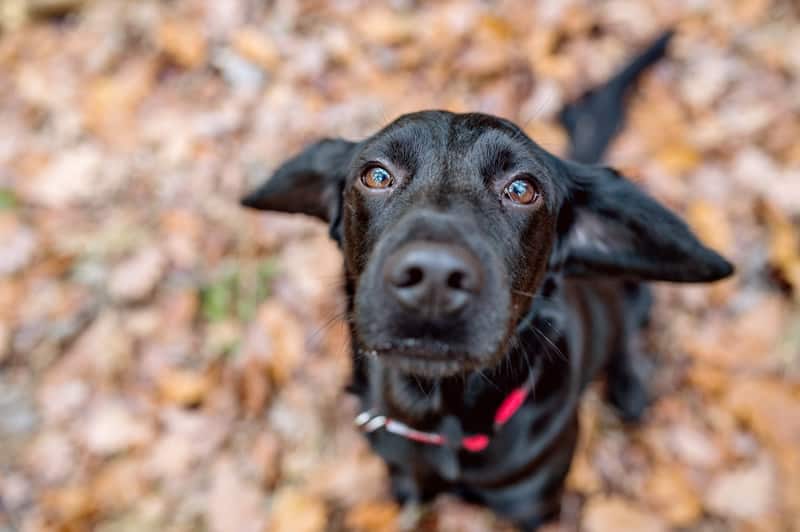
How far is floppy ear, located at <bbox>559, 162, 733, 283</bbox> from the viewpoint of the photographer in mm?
1851

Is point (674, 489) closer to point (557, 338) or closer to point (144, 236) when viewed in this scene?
point (557, 338)

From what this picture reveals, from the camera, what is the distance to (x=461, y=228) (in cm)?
155

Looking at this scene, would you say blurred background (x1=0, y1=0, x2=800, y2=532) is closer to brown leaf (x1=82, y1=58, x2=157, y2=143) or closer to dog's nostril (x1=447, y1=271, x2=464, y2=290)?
brown leaf (x1=82, y1=58, x2=157, y2=143)

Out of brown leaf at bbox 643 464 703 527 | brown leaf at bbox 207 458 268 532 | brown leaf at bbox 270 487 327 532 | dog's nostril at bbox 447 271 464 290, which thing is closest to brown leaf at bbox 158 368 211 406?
brown leaf at bbox 207 458 268 532

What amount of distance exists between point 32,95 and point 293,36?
1557 mm

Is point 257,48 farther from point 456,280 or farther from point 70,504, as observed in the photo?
point 456,280

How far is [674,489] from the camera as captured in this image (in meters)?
2.55

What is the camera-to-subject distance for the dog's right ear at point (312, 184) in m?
2.13

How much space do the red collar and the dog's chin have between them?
428 millimetres

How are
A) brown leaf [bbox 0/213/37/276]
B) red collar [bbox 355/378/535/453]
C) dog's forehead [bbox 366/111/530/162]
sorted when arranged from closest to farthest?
1. dog's forehead [bbox 366/111/530/162]
2. red collar [bbox 355/378/535/453]
3. brown leaf [bbox 0/213/37/276]

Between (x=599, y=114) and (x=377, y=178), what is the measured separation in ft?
5.39

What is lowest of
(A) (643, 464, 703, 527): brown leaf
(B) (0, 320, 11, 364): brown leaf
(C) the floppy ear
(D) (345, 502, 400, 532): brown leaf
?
(D) (345, 502, 400, 532): brown leaf

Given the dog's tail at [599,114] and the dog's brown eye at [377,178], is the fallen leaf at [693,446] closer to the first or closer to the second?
the dog's tail at [599,114]

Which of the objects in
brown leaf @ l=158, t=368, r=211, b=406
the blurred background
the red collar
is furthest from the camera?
brown leaf @ l=158, t=368, r=211, b=406
